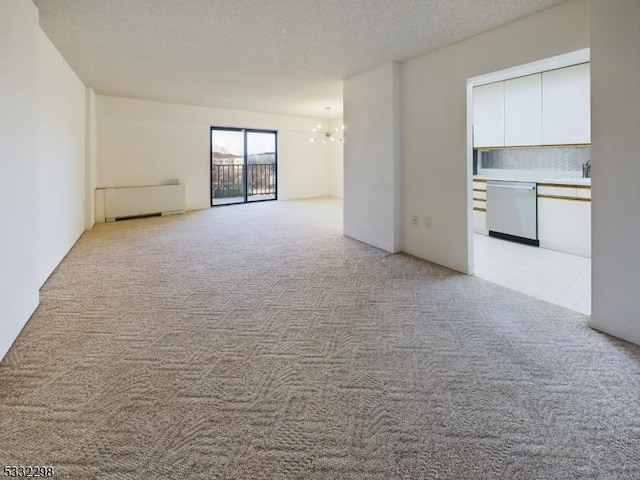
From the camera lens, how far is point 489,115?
5781 mm

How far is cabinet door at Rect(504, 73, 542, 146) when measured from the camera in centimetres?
508

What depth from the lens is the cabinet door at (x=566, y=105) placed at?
4562mm

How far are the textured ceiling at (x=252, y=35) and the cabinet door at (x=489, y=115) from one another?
6.80 feet

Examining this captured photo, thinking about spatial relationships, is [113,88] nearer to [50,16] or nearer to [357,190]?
[50,16]

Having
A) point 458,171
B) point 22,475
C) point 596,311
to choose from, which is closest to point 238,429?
point 22,475

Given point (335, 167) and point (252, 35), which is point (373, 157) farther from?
point (335, 167)

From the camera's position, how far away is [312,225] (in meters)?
6.73

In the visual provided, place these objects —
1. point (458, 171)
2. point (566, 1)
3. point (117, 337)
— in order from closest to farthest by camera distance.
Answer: point (117, 337) → point (566, 1) → point (458, 171)

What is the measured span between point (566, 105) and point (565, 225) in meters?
1.51

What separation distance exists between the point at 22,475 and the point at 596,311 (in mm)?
3198

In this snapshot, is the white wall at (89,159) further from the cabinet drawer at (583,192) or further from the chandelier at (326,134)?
the cabinet drawer at (583,192)

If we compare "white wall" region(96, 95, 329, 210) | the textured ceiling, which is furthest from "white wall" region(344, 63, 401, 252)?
"white wall" region(96, 95, 329, 210)

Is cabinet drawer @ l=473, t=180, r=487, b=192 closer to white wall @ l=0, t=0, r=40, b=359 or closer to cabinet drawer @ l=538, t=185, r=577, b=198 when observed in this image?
cabinet drawer @ l=538, t=185, r=577, b=198

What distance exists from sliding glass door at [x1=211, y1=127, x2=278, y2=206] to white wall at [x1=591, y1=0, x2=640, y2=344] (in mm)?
7877
